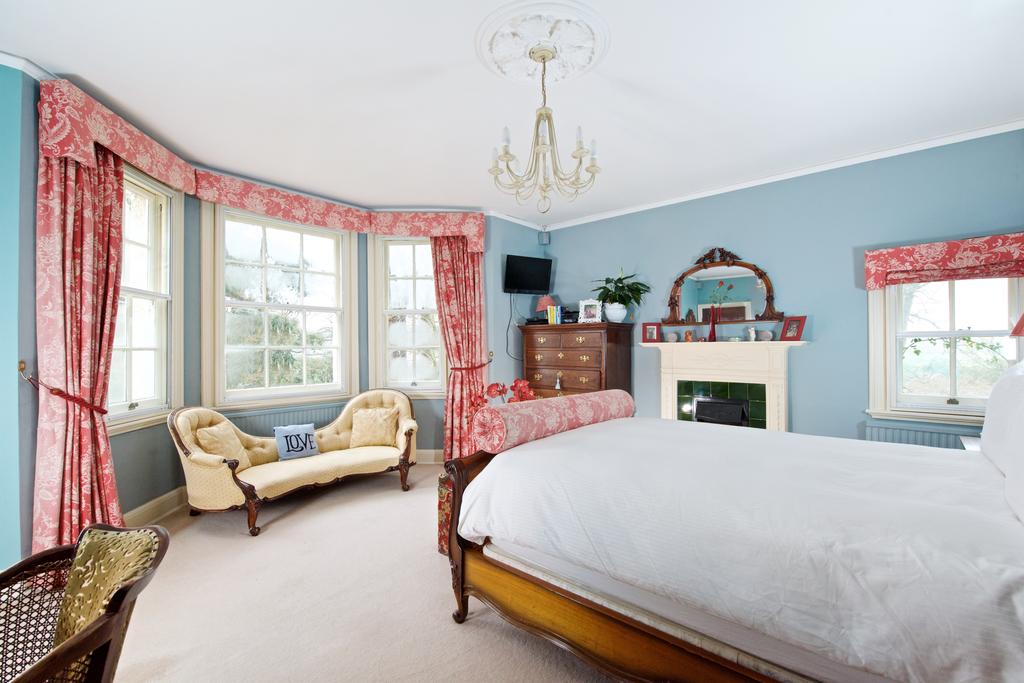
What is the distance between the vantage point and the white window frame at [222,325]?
12.0 ft

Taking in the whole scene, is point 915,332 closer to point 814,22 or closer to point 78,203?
point 814,22

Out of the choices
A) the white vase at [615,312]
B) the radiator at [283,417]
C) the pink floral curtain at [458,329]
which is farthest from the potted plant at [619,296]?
the radiator at [283,417]

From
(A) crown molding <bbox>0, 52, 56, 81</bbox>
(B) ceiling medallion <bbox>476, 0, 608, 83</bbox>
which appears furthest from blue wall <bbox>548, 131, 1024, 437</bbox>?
(A) crown molding <bbox>0, 52, 56, 81</bbox>

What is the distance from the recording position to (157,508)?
3203 mm

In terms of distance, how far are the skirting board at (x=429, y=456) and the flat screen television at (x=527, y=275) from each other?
1.92 meters

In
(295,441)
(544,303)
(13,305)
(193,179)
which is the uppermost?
(193,179)

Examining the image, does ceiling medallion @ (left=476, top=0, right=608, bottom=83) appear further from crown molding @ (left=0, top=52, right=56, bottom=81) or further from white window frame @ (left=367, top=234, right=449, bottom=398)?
white window frame @ (left=367, top=234, right=449, bottom=398)

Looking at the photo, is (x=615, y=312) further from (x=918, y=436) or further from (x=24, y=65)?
(x=24, y=65)

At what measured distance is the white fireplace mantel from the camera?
3.69 metres

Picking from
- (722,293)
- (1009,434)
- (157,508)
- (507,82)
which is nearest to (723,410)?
(722,293)

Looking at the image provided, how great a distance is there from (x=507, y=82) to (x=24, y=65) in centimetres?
250

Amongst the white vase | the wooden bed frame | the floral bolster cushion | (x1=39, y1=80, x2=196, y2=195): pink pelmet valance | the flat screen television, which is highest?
(x1=39, y1=80, x2=196, y2=195): pink pelmet valance

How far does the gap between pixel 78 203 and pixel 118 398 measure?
1334 mm

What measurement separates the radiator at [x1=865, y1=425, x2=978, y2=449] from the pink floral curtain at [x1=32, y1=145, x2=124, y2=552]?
5.15 meters
